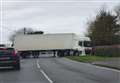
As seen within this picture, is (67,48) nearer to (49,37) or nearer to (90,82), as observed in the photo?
(49,37)

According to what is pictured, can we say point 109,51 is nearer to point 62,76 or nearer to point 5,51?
point 5,51

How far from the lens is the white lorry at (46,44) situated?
2618 inches

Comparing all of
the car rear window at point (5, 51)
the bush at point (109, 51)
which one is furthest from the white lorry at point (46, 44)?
the car rear window at point (5, 51)

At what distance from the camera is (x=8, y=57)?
27.5 metres

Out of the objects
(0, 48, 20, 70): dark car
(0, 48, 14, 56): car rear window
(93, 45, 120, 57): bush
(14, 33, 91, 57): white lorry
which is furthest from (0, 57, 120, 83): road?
(14, 33, 91, 57): white lorry

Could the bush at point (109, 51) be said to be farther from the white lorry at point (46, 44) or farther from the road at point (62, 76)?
the road at point (62, 76)

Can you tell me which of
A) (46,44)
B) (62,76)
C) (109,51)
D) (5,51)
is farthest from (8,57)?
(46,44)

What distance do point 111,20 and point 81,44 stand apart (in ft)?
80.1

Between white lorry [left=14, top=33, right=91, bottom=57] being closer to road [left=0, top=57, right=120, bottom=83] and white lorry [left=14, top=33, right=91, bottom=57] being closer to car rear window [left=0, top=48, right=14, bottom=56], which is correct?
car rear window [left=0, top=48, right=14, bottom=56]

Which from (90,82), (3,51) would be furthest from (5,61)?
(90,82)

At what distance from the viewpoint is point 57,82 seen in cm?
1739

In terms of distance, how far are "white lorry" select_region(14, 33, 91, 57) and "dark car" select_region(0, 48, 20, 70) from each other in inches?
1513

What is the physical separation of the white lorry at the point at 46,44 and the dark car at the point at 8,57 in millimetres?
38434

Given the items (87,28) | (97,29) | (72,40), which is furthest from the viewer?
(87,28)
